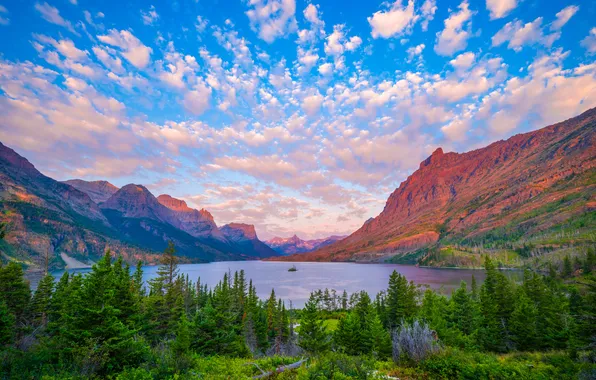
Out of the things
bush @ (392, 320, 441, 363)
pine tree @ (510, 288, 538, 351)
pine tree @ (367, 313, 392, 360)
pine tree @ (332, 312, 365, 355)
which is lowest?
pine tree @ (332, 312, 365, 355)

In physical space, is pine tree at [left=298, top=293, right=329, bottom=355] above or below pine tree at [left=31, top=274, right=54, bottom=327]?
below

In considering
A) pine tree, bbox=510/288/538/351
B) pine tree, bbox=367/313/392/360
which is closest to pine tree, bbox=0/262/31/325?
Answer: pine tree, bbox=367/313/392/360

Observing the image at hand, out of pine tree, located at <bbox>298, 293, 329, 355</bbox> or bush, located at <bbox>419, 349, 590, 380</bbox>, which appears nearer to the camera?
bush, located at <bbox>419, 349, 590, 380</bbox>

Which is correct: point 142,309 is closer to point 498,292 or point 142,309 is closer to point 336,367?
point 336,367

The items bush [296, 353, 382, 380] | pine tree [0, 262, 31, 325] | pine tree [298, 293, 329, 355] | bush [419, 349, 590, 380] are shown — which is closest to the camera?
bush [296, 353, 382, 380]

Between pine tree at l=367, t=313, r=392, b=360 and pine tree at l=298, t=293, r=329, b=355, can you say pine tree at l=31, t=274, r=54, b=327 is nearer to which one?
pine tree at l=298, t=293, r=329, b=355

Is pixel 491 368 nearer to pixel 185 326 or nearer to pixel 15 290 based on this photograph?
pixel 185 326

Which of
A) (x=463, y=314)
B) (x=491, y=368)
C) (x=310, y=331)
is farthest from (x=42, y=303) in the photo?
(x=463, y=314)

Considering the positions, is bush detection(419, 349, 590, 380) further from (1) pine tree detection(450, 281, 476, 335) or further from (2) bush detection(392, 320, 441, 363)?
(1) pine tree detection(450, 281, 476, 335)

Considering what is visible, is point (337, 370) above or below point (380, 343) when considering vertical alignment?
above

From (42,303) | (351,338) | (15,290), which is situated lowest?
(351,338)

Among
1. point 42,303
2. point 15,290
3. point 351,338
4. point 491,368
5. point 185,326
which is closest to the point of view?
point 491,368

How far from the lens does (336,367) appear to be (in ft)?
32.8

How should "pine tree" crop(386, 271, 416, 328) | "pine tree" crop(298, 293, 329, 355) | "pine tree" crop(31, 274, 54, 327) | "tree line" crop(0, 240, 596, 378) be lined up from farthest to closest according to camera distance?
1. "pine tree" crop(386, 271, 416, 328)
2. "pine tree" crop(298, 293, 329, 355)
3. "pine tree" crop(31, 274, 54, 327)
4. "tree line" crop(0, 240, 596, 378)
